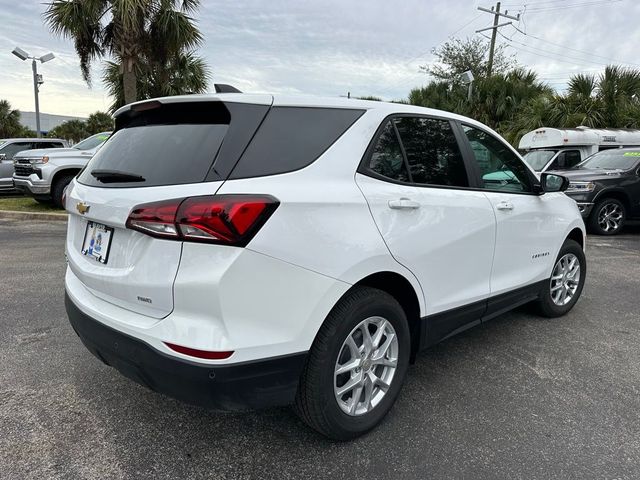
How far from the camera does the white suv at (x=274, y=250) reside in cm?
192

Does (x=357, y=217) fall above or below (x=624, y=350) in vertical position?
above

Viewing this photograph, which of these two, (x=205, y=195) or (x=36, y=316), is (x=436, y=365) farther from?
(x=36, y=316)

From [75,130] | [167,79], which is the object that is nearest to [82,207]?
[167,79]

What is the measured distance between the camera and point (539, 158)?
11.9 meters

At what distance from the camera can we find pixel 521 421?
266cm

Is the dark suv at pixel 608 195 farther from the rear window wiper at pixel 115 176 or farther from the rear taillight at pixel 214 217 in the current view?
the rear window wiper at pixel 115 176

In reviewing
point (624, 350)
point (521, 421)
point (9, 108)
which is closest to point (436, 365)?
point (521, 421)

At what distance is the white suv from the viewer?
1.92 meters

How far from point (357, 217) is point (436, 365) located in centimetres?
158

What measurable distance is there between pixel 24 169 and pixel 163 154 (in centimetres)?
1027

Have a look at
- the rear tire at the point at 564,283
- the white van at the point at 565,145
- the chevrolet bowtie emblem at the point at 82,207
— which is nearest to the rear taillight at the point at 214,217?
the chevrolet bowtie emblem at the point at 82,207

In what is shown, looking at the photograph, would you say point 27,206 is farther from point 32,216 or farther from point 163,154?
point 163,154

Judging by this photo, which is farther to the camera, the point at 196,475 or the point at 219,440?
the point at 219,440

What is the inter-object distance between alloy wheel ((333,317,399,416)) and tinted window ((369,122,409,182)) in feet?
2.47
